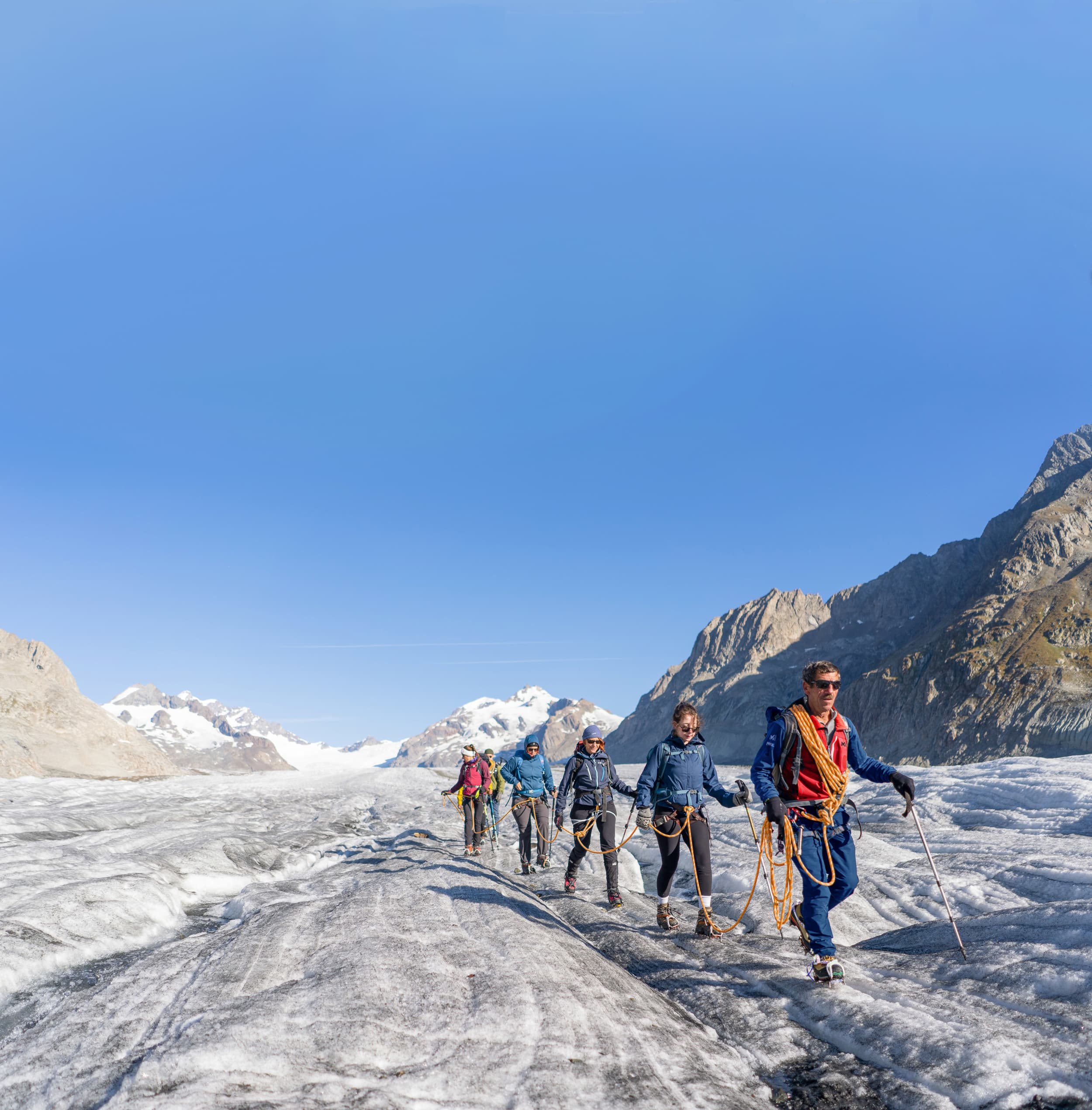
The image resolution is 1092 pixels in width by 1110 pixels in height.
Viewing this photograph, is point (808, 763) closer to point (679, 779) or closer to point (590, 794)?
point (679, 779)

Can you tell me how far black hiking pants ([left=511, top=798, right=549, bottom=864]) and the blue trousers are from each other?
422 inches

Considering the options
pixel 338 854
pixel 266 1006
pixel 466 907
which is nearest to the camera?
pixel 266 1006

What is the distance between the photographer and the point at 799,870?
786 centimetres

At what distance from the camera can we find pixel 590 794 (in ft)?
45.0

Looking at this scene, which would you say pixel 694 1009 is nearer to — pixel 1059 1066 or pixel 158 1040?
pixel 1059 1066

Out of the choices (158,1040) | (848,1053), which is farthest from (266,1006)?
(848,1053)

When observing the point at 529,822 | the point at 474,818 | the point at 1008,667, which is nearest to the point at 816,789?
the point at 529,822

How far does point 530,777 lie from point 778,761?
35.2 feet

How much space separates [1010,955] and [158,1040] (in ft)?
30.0

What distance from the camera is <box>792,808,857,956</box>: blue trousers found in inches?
301

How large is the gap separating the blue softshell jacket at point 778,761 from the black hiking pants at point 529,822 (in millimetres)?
10633

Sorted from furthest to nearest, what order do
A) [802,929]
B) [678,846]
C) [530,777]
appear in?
1. [530,777]
2. [678,846]
3. [802,929]

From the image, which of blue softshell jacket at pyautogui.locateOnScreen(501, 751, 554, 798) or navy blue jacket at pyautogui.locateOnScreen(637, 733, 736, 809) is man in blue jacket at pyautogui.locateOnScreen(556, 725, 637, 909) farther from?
blue softshell jacket at pyautogui.locateOnScreen(501, 751, 554, 798)

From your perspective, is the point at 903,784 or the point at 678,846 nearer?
the point at 903,784
